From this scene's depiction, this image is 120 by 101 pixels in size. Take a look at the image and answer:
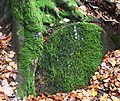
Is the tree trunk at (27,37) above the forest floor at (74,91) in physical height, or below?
above

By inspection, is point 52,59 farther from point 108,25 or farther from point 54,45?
point 108,25

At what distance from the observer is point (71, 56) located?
5715 mm

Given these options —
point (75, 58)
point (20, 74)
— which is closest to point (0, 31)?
point (20, 74)

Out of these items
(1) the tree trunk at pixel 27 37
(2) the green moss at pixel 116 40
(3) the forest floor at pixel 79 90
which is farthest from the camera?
(2) the green moss at pixel 116 40

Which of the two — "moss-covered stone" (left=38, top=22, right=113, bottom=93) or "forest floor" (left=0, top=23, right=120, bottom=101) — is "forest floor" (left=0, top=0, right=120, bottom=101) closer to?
"forest floor" (left=0, top=23, right=120, bottom=101)

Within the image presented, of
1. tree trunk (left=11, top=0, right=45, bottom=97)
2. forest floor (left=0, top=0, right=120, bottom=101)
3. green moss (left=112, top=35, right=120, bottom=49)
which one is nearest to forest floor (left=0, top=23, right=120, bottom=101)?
forest floor (left=0, top=0, right=120, bottom=101)

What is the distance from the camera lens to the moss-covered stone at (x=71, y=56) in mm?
5516

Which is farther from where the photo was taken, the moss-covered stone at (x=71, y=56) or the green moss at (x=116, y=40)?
the green moss at (x=116, y=40)

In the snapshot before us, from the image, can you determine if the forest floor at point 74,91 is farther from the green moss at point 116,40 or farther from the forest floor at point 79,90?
the green moss at point 116,40

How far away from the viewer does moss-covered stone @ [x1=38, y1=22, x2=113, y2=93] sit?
5516 mm

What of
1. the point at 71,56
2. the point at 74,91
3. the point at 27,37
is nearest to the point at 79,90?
the point at 74,91

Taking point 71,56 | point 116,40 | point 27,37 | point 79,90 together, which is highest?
point 27,37

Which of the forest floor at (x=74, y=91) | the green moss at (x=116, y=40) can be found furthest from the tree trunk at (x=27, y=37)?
the green moss at (x=116, y=40)

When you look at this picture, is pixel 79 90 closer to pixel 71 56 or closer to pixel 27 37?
pixel 71 56
